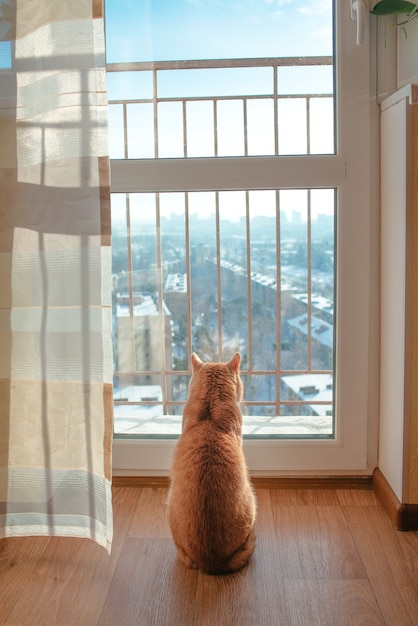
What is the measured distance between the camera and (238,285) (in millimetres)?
1996

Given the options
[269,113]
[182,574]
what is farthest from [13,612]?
[269,113]

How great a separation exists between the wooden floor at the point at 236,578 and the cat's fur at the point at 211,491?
71 millimetres

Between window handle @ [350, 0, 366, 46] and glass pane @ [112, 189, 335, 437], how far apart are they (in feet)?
1.46

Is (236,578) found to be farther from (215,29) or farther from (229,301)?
(215,29)

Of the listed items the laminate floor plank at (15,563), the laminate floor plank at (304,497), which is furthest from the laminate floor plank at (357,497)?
the laminate floor plank at (15,563)

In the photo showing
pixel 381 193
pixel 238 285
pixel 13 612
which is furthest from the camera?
pixel 238 285

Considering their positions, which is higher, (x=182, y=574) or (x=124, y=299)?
(x=124, y=299)

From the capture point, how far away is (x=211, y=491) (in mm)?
1400

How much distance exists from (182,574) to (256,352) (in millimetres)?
772

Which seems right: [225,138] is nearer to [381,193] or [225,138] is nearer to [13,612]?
[381,193]

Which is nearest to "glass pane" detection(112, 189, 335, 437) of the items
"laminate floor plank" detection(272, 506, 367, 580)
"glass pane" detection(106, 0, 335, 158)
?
"glass pane" detection(106, 0, 335, 158)

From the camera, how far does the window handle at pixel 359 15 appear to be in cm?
171

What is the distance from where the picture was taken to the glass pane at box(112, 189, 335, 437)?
76.2 inches

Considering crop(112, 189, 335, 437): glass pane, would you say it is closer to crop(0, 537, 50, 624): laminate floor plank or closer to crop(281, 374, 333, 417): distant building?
crop(281, 374, 333, 417): distant building
